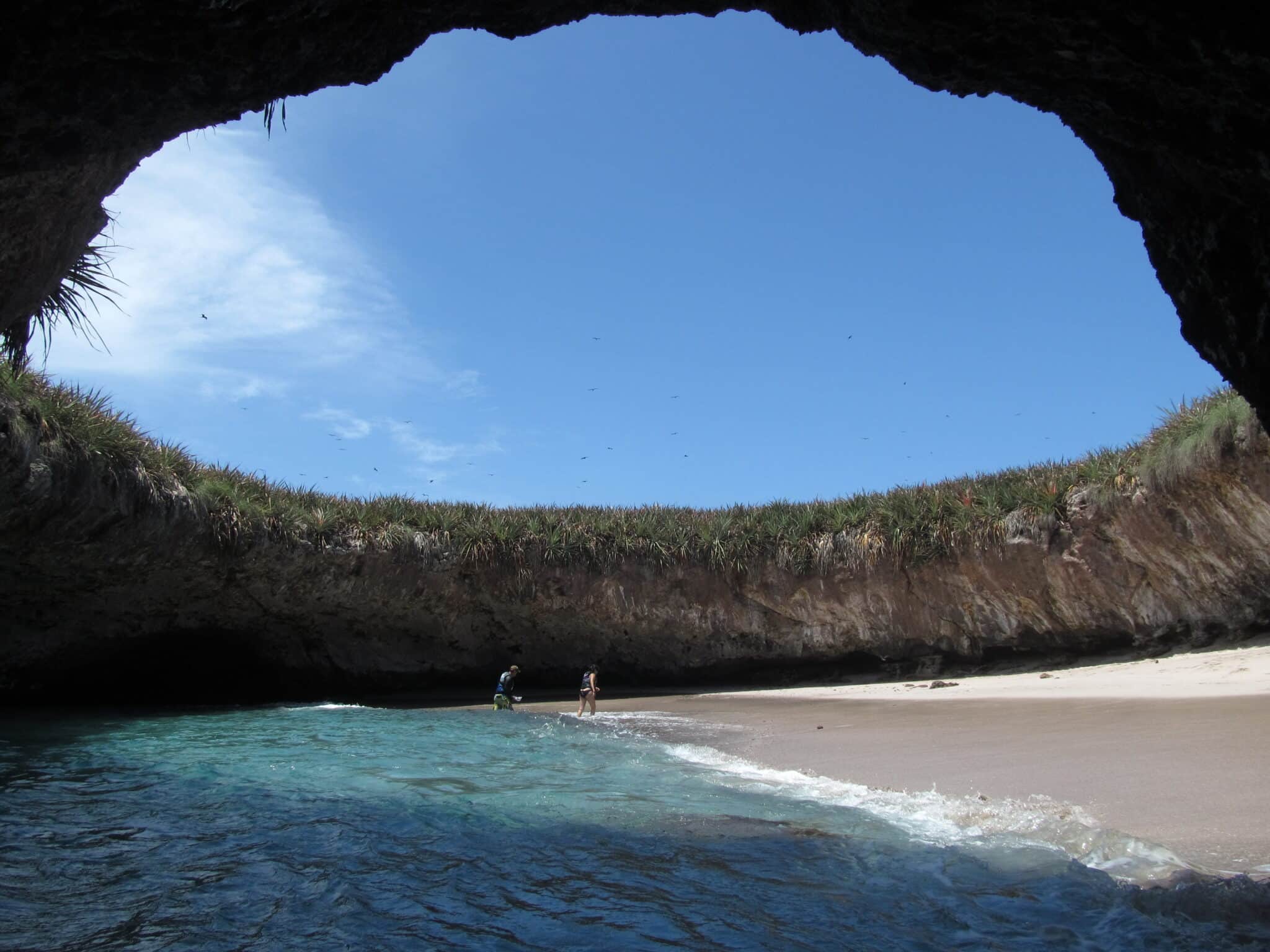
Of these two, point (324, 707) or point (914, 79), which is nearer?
point (914, 79)

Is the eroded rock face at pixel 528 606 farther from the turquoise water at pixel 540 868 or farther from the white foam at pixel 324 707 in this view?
the turquoise water at pixel 540 868

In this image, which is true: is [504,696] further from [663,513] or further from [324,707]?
[663,513]

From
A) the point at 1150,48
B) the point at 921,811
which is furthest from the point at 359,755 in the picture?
the point at 1150,48

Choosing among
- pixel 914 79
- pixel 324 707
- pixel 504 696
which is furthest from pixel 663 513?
pixel 914 79

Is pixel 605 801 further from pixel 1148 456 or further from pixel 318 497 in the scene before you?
pixel 318 497

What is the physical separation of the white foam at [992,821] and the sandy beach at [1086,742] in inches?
5.0

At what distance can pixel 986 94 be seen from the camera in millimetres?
3873

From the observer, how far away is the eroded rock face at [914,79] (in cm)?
290

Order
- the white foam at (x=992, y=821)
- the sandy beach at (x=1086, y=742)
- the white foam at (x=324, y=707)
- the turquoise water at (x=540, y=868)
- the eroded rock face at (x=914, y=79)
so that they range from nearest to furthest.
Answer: the eroded rock face at (x=914, y=79) < the turquoise water at (x=540, y=868) < the white foam at (x=992, y=821) < the sandy beach at (x=1086, y=742) < the white foam at (x=324, y=707)

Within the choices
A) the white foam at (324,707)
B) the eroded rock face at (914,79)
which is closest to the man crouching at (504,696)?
the white foam at (324,707)

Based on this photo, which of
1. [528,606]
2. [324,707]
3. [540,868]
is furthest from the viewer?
[528,606]

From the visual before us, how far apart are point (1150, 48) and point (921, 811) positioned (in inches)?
189

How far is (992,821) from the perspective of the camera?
541cm

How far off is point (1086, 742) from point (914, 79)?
6.05 metres
